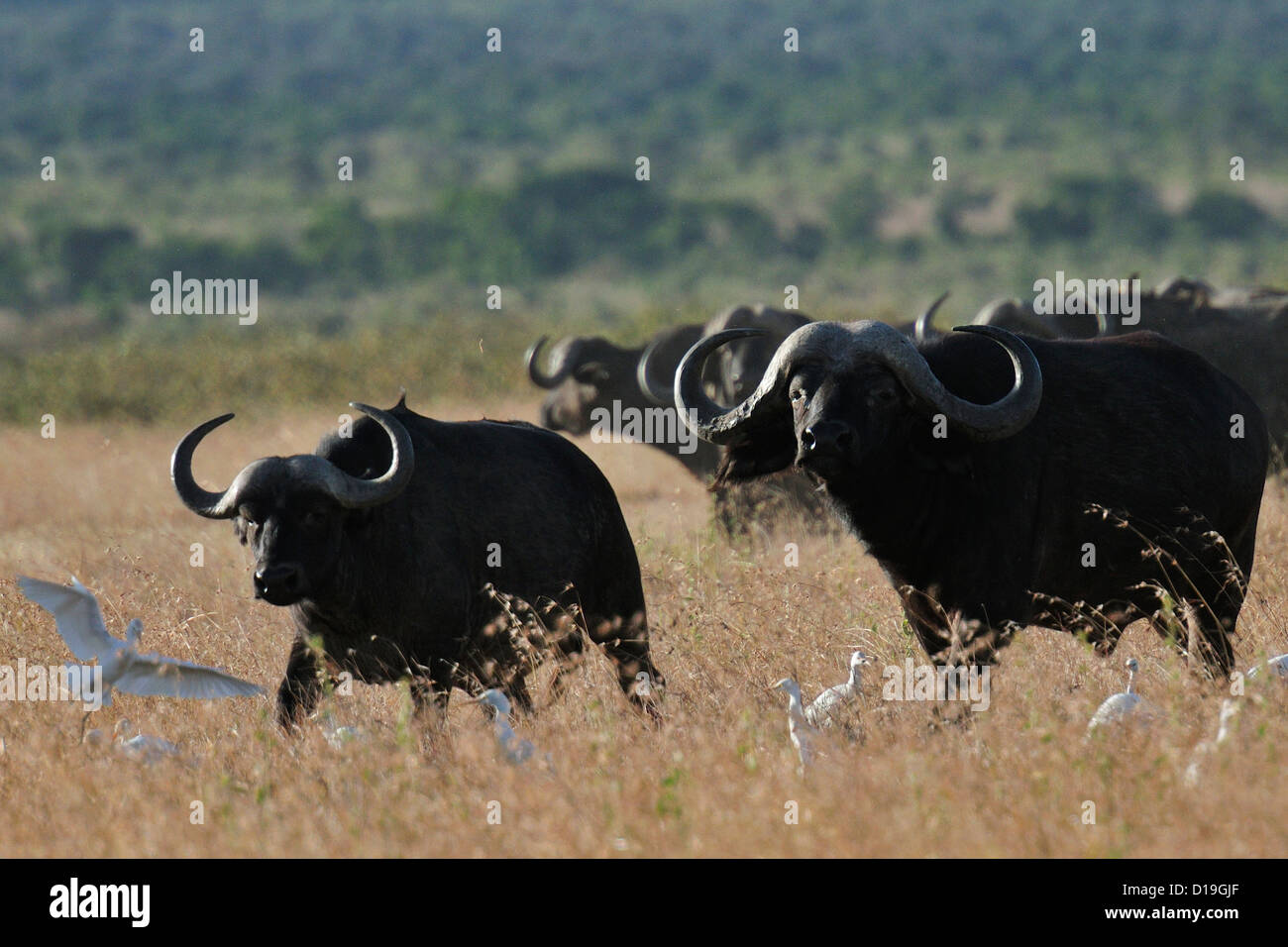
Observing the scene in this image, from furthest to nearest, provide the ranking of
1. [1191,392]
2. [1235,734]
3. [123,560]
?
[123,560]
[1191,392]
[1235,734]

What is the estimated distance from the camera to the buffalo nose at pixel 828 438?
6.12 meters

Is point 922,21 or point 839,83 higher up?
point 922,21

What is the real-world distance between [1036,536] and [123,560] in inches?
220

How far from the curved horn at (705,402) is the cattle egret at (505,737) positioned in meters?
1.29

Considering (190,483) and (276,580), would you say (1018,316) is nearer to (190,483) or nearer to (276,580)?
(190,483)

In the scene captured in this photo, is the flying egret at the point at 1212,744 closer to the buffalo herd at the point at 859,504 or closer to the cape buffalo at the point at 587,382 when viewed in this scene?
the buffalo herd at the point at 859,504

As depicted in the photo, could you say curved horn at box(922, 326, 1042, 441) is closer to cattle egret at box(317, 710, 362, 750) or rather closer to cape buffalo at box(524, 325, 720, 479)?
cattle egret at box(317, 710, 362, 750)

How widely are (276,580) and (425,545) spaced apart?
839 millimetres

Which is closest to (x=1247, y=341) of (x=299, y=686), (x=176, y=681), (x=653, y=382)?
(x=653, y=382)

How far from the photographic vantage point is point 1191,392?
23.5 ft

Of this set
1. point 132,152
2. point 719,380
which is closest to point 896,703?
point 719,380

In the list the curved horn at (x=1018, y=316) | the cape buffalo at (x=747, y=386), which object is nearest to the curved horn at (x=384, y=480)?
the cape buffalo at (x=747, y=386)

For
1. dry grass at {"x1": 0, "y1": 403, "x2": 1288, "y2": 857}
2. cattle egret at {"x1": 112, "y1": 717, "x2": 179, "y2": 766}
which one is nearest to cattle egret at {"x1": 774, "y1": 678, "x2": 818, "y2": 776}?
dry grass at {"x1": 0, "y1": 403, "x2": 1288, "y2": 857}
